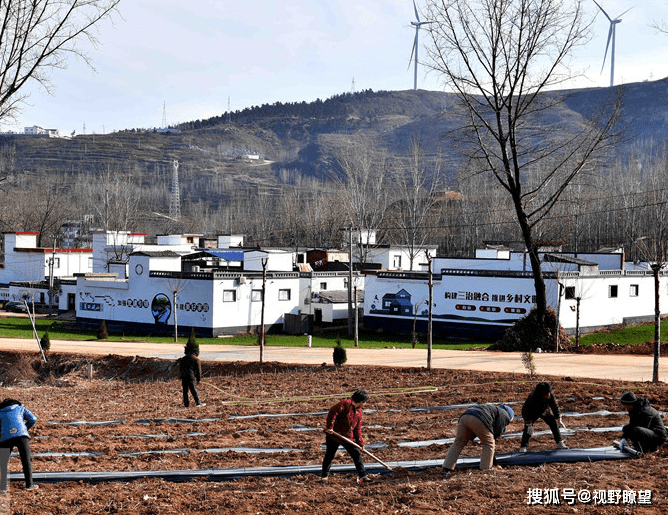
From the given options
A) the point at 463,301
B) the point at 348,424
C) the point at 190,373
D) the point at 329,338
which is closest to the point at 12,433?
the point at 348,424

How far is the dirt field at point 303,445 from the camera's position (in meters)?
10.6

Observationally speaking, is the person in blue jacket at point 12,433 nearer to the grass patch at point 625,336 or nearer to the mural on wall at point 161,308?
the grass patch at point 625,336

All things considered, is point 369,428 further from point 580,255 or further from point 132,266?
point 580,255

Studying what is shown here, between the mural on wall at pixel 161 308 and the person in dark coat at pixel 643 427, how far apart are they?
42.5 meters

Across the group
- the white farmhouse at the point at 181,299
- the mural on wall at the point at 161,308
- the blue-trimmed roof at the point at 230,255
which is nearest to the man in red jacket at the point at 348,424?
the white farmhouse at the point at 181,299

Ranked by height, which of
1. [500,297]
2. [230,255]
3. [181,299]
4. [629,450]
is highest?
[230,255]

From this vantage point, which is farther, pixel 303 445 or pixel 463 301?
pixel 463 301

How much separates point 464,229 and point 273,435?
96.1 m

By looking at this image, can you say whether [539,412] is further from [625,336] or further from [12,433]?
[625,336]

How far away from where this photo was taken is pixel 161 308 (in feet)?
171

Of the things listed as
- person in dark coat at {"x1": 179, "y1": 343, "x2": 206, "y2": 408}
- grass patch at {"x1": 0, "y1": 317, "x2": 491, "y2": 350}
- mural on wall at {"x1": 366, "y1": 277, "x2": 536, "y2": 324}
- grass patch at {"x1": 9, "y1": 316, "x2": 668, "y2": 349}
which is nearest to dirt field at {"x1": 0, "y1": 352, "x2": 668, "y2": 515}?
person in dark coat at {"x1": 179, "y1": 343, "x2": 206, "y2": 408}

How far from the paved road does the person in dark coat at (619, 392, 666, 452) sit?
35.0ft

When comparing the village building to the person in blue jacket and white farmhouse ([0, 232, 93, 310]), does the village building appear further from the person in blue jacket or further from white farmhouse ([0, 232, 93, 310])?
the person in blue jacket

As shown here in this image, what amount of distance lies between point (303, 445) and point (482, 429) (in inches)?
194
